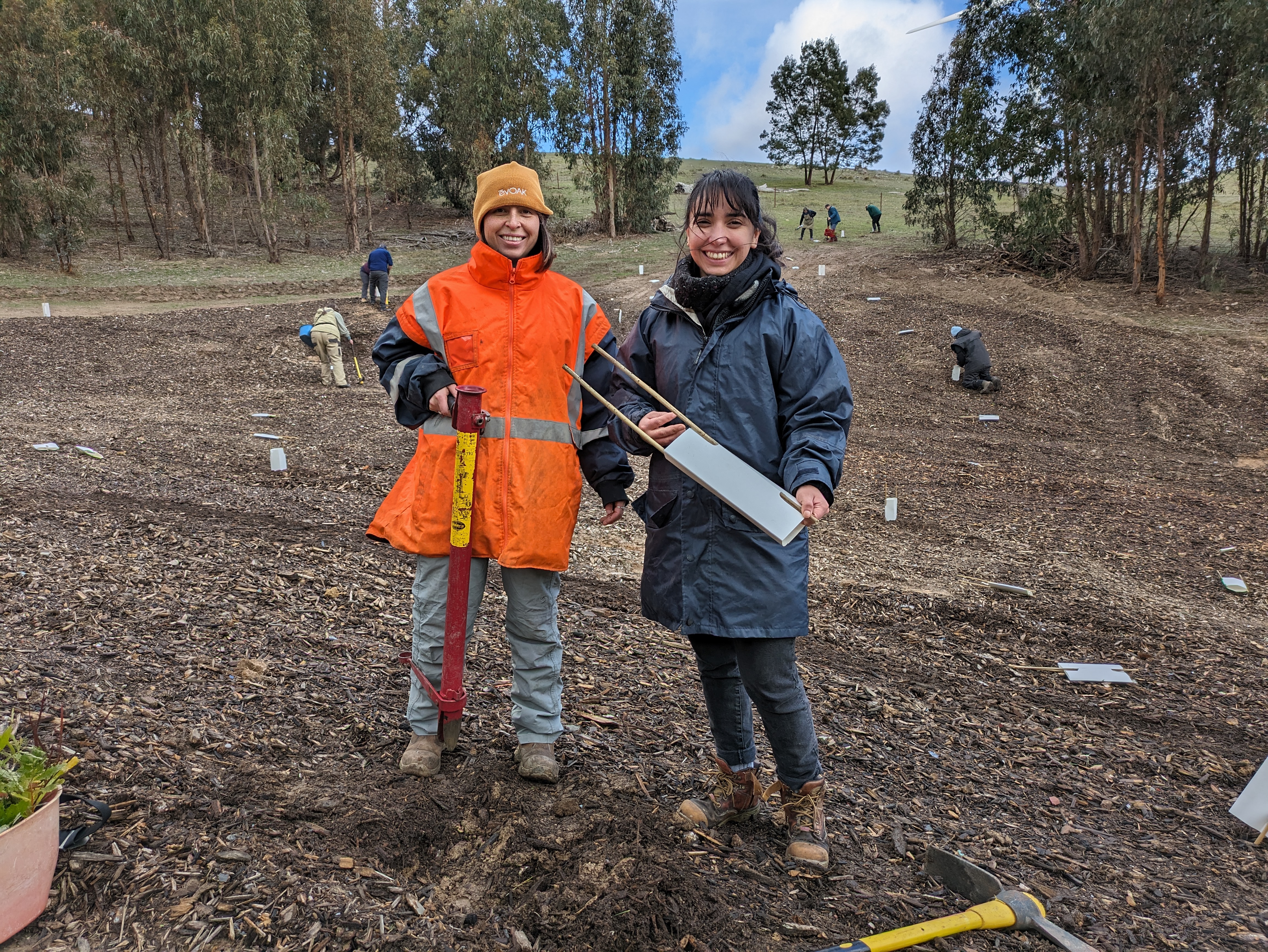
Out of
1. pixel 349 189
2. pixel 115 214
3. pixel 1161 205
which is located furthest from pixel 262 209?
pixel 1161 205

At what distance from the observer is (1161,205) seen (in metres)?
16.1

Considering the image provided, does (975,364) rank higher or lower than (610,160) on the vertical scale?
lower

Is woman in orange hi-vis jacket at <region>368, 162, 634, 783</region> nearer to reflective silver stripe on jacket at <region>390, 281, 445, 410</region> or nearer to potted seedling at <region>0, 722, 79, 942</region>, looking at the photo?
reflective silver stripe on jacket at <region>390, 281, 445, 410</region>

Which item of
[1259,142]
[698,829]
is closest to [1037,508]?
[698,829]

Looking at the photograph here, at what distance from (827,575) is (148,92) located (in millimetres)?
27597

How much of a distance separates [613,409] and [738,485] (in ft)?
1.55

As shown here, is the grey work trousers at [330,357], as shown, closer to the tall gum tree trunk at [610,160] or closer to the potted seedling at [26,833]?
the potted seedling at [26,833]

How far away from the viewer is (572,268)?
2358 cm

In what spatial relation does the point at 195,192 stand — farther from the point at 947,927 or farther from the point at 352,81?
the point at 947,927

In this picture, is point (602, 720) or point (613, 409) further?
point (602, 720)

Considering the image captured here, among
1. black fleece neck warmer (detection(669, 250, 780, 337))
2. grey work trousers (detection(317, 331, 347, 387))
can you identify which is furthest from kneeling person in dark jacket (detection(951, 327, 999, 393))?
black fleece neck warmer (detection(669, 250, 780, 337))

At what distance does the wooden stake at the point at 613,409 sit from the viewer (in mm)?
2283

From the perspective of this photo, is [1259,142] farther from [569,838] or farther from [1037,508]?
[569,838]

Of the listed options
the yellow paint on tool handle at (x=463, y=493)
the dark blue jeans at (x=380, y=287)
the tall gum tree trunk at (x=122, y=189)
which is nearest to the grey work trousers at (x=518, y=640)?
the yellow paint on tool handle at (x=463, y=493)
